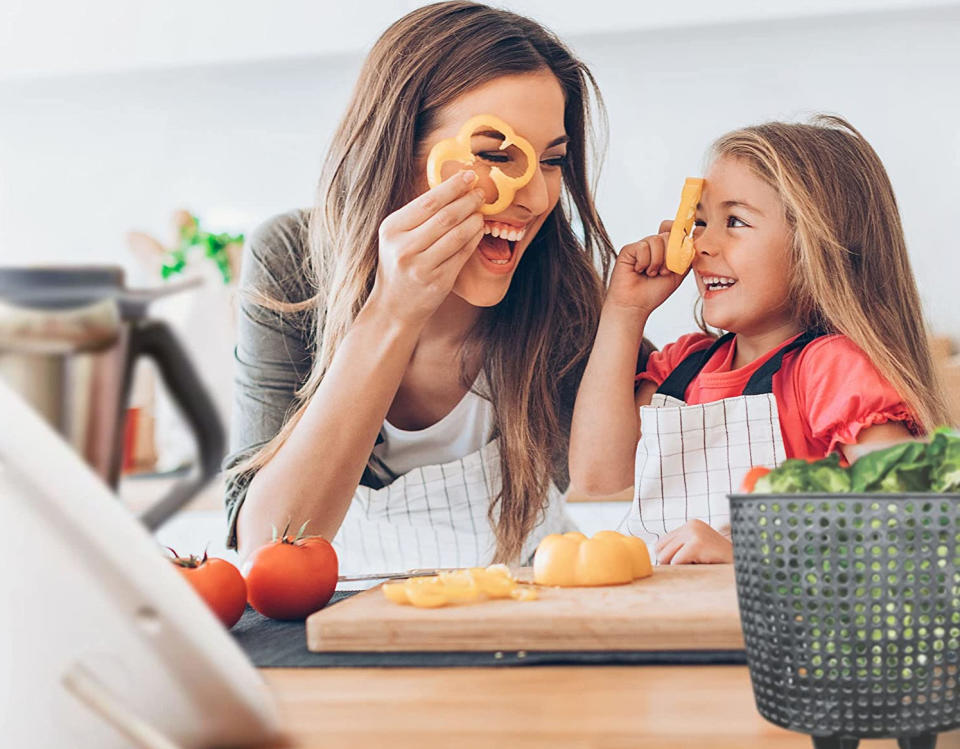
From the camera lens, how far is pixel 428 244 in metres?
1.31

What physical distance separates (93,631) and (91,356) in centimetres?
10

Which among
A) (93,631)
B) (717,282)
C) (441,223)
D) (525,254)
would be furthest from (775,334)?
(93,631)

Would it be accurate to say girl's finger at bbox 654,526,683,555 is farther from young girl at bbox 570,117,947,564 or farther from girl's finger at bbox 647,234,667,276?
girl's finger at bbox 647,234,667,276

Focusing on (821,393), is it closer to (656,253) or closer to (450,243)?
(656,253)

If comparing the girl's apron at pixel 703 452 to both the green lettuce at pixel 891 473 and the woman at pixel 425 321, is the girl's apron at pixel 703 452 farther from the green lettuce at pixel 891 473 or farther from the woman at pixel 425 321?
the green lettuce at pixel 891 473

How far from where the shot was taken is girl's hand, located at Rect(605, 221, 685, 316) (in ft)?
5.09

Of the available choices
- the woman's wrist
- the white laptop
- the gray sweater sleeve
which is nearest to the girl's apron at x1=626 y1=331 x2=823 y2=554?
the woman's wrist

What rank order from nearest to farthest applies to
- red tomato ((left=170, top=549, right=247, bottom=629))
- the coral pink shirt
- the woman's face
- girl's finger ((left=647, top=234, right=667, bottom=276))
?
1. red tomato ((left=170, top=549, right=247, bottom=629))
2. the coral pink shirt
3. the woman's face
4. girl's finger ((left=647, top=234, right=667, bottom=276))

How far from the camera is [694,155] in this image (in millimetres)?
2932

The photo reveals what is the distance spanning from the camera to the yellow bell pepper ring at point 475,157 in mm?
1328

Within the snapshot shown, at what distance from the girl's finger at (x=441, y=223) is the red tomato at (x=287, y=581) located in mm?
535

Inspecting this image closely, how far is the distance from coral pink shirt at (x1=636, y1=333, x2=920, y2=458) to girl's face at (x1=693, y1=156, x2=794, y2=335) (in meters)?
0.07

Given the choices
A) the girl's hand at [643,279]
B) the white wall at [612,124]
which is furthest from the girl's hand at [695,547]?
the white wall at [612,124]

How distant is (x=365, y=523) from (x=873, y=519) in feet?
4.26
